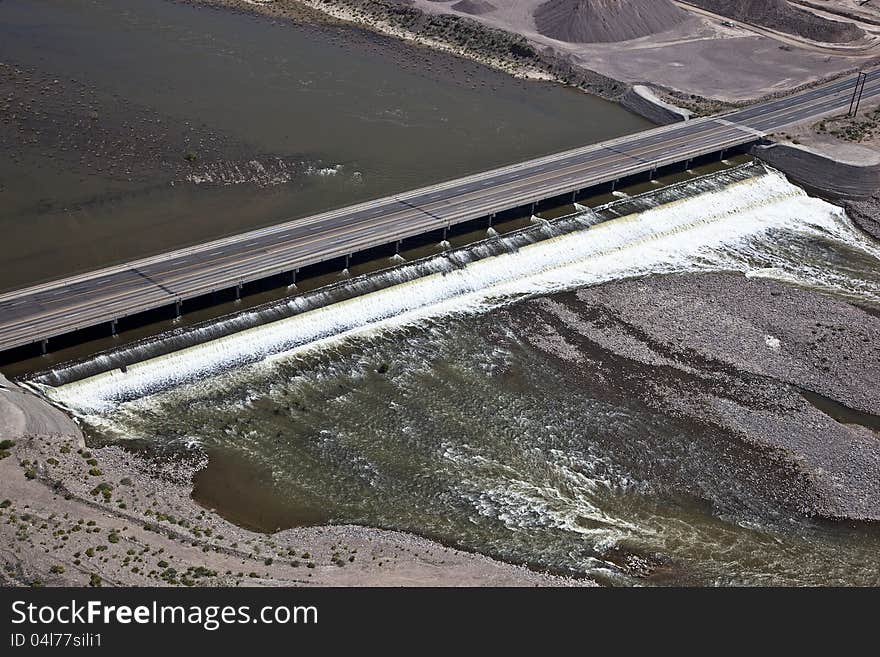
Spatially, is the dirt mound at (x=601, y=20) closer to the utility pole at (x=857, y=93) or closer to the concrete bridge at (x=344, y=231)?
the utility pole at (x=857, y=93)

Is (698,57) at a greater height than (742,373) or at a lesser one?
greater

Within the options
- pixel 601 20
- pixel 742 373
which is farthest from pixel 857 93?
pixel 742 373

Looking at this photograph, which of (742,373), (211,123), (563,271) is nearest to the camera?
(742,373)

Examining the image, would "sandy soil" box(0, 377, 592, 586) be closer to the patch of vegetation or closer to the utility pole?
the patch of vegetation

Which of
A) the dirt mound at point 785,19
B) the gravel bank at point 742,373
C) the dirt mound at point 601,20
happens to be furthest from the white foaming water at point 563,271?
the dirt mound at point 785,19

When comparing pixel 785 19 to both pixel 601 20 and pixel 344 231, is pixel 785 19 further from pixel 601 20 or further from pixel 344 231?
pixel 344 231

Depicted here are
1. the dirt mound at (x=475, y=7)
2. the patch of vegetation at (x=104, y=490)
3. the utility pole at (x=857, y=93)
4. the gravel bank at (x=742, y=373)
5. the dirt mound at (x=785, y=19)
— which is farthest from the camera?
the dirt mound at (x=475, y=7)

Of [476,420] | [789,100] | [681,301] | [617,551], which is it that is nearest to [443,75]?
[789,100]
